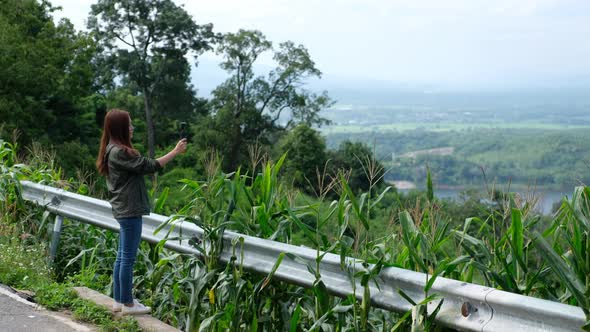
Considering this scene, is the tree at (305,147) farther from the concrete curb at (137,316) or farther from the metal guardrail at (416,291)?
the metal guardrail at (416,291)

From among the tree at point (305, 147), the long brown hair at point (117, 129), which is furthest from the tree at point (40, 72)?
the long brown hair at point (117, 129)

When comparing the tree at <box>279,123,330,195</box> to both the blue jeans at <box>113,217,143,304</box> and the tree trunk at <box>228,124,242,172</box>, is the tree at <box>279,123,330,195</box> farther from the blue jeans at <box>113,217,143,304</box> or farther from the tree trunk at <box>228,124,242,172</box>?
the blue jeans at <box>113,217,143,304</box>

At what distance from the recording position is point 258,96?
7619 cm

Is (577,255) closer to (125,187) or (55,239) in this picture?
(125,187)

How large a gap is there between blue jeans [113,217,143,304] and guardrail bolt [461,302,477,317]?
9.19 feet

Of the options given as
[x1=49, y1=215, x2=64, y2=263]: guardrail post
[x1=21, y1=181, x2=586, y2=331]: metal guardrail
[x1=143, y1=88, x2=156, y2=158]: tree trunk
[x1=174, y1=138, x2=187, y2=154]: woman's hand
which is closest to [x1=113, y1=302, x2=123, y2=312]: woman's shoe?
[x1=21, y1=181, x2=586, y2=331]: metal guardrail

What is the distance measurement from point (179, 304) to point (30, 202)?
10.7ft

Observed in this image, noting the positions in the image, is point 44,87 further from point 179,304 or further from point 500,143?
point 500,143

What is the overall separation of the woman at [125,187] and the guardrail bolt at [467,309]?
2608 mm

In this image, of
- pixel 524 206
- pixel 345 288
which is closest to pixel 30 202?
pixel 345 288

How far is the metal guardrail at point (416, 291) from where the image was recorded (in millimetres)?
3564

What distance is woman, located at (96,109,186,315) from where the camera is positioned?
5.82 m

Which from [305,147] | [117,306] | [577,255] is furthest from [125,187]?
[305,147]

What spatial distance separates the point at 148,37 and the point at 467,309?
6881 cm
